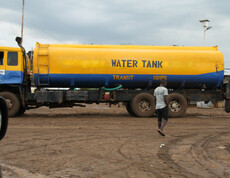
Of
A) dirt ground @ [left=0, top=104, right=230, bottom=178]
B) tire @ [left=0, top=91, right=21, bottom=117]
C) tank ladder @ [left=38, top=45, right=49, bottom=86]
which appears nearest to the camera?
dirt ground @ [left=0, top=104, right=230, bottom=178]

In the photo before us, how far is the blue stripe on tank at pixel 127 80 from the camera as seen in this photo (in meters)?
14.6

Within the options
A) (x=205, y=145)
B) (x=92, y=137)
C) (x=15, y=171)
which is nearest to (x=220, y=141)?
(x=205, y=145)

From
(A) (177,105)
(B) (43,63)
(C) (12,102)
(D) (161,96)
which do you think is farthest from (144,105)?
(C) (12,102)

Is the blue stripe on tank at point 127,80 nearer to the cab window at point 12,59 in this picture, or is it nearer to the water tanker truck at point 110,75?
the water tanker truck at point 110,75

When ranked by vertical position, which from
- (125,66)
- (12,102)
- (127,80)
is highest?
(125,66)

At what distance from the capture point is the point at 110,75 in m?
14.8

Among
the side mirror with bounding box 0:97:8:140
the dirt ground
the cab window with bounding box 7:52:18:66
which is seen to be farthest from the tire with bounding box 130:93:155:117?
the side mirror with bounding box 0:97:8:140

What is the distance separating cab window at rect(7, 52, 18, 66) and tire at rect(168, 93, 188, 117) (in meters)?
7.30

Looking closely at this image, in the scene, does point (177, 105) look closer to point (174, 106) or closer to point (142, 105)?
point (174, 106)

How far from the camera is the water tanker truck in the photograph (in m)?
14.3

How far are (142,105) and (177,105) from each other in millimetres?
1691

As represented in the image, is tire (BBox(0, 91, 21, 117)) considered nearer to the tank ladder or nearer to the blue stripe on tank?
the blue stripe on tank

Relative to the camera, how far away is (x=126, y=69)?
584 inches

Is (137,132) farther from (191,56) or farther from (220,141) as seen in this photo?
(191,56)
